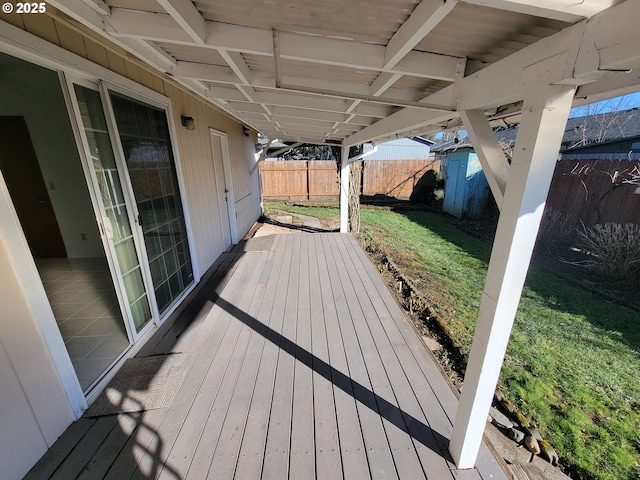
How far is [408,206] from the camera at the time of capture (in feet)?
32.9

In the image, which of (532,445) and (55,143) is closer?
(532,445)

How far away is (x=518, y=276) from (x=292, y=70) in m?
1.71

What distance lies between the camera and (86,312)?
265 centimetres

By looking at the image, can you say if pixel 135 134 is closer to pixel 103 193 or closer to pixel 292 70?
pixel 103 193

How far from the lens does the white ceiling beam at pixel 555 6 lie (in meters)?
0.71

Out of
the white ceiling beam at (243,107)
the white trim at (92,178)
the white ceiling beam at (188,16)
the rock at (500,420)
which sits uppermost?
the white ceiling beam at (243,107)

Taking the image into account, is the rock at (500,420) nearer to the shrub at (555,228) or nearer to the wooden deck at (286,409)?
the wooden deck at (286,409)

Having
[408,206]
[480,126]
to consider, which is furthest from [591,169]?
[480,126]

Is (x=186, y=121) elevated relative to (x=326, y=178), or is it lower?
elevated

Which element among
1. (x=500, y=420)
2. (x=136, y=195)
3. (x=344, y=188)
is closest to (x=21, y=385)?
(x=136, y=195)

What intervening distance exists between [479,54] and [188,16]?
127 cm

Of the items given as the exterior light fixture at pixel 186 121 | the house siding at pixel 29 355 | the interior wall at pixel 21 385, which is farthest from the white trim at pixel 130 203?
the exterior light fixture at pixel 186 121

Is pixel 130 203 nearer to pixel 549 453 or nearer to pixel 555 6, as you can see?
pixel 555 6

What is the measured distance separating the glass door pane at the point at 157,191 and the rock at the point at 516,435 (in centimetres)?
303
